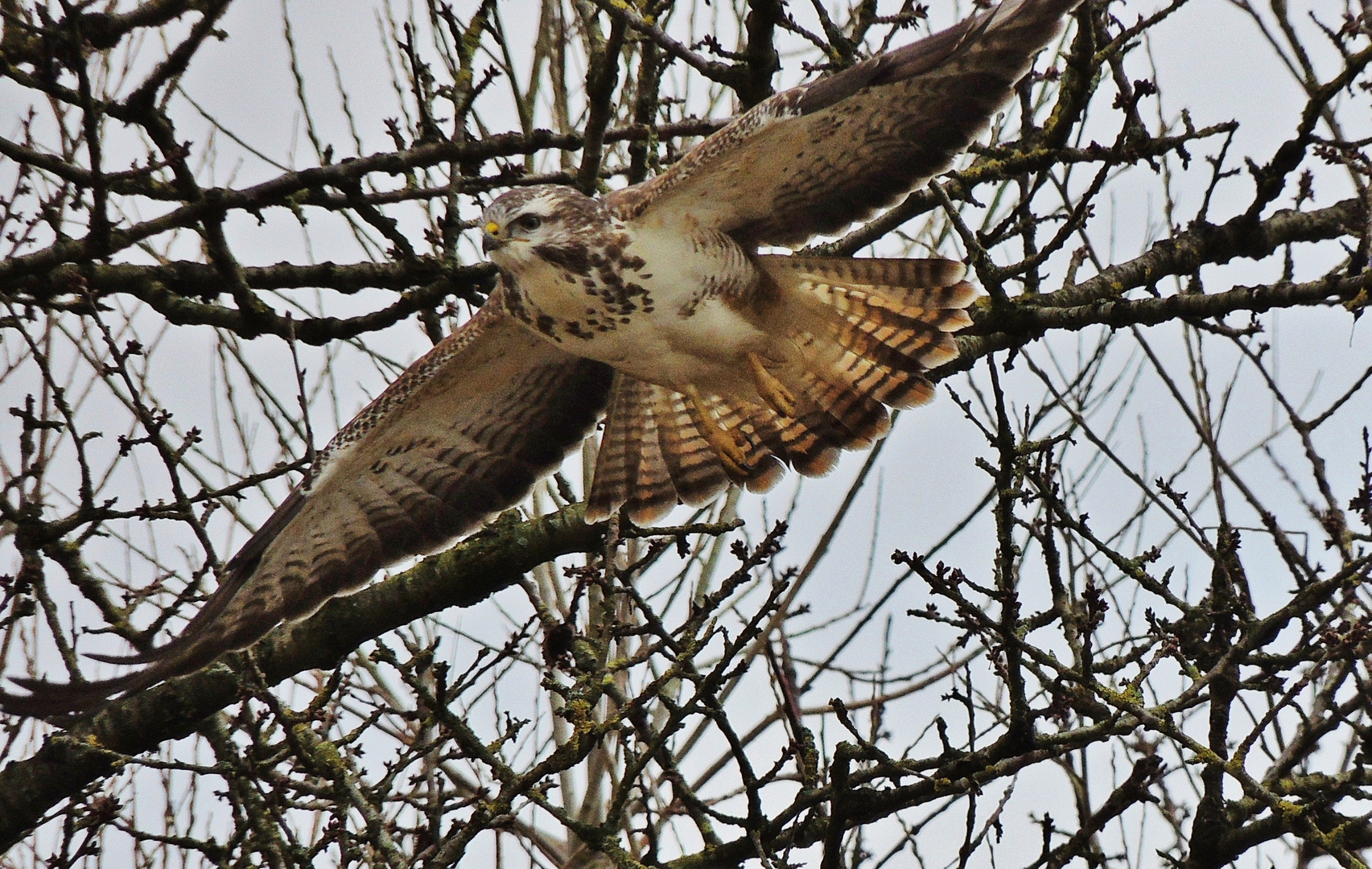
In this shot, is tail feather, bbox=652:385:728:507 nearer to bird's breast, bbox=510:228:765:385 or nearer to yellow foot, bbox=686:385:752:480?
yellow foot, bbox=686:385:752:480

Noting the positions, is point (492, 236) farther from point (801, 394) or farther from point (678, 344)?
point (801, 394)

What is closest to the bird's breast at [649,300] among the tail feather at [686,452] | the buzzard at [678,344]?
the buzzard at [678,344]

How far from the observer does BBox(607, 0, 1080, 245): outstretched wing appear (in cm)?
424

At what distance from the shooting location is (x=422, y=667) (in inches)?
157

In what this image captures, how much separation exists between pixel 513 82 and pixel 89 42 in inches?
93.8

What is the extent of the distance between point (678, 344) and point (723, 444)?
1.86ft

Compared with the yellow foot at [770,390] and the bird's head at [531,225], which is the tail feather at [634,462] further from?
the bird's head at [531,225]

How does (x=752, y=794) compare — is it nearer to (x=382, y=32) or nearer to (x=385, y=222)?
(x=385, y=222)

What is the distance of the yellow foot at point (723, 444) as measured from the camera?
18.0 ft

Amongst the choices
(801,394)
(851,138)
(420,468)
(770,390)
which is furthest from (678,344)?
(420,468)

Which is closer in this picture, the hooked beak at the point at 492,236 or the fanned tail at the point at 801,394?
the hooked beak at the point at 492,236

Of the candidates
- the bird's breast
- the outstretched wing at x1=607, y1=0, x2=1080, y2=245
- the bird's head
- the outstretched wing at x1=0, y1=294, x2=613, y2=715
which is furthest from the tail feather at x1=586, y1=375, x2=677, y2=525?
the bird's head

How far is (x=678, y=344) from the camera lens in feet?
16.8

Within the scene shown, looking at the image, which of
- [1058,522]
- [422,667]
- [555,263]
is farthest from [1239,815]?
[555,263]
